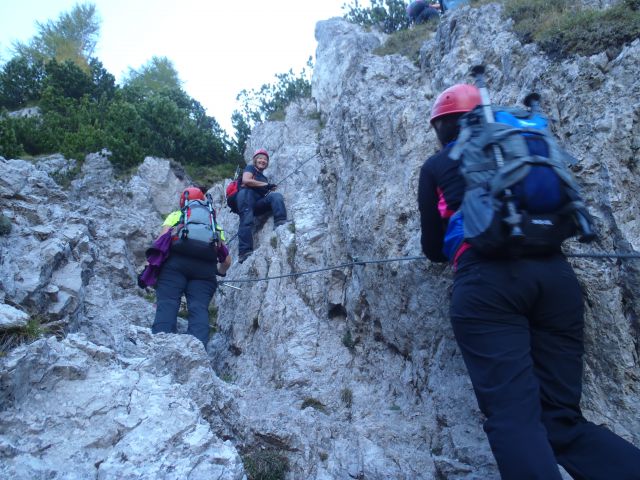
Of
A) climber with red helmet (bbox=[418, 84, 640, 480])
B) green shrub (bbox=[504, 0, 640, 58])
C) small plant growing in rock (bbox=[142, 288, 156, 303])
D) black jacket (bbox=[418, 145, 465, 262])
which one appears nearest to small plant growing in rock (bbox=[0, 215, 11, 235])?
small plant growing in rock (bbox=[142, 288, 156, 303])

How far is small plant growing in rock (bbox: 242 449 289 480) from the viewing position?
500 centimetres

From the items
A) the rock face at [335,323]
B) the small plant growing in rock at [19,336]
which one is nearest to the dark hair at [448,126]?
the rock face at [335,323]

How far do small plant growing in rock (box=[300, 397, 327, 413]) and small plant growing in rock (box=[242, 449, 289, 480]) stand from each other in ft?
3.72

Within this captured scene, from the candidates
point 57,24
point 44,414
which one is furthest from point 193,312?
point 57,24

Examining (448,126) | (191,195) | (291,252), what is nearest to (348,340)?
(291,252)

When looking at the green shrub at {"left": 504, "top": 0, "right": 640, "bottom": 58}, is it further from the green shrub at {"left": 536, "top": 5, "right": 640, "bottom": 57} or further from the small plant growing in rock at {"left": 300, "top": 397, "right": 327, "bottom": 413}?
the small plant growing in rock at {"left": 300, "top": 397, "right": 327, "bottom": 413}

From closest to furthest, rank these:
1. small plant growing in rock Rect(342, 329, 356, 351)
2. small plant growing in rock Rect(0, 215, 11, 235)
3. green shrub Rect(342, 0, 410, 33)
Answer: small plant growing in rock Rect(0, 215, 11, 235)
small plant growing in rock Rect(342, 329, 356, 351)
green shrub Rect(342, 0, 410, 33)

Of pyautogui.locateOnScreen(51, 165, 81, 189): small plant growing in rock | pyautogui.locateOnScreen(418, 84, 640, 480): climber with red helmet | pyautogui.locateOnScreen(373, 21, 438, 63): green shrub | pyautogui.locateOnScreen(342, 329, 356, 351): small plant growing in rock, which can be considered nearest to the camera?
pyautogui.locateOnScreen(418, 84, 640, 480): climber with red helmet

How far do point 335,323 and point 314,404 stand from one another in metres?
1.47

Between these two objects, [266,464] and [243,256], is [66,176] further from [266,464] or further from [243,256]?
[266,464]

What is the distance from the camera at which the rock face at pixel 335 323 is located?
4.36 meters

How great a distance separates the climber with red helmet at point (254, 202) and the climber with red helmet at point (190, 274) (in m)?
2.59

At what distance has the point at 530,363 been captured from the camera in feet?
11.6

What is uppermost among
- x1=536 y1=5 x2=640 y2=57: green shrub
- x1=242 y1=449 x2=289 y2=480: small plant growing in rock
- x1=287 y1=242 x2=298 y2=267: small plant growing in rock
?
x1=536 y1=5 x2=640 y2=57: green shrub
